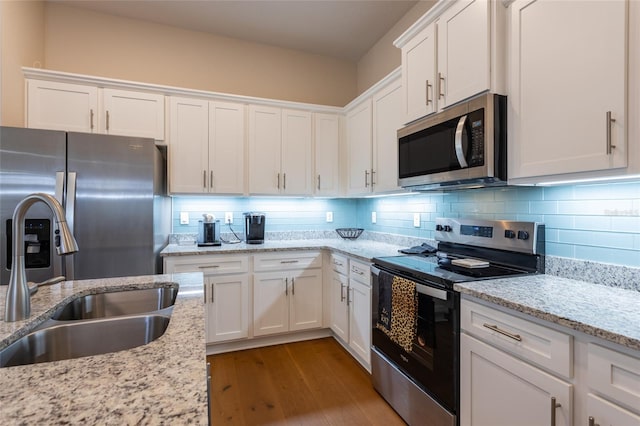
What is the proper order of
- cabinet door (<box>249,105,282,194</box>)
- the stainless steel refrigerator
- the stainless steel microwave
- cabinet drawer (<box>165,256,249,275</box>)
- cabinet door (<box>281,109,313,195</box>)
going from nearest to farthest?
the stainless steel microwave < the stainless steel refrigerator < cabinet drawer (<box>165,256,249,275</box>) < cabinet door (<box>249,105,282,194</box>) < cabinet door (<box>281,109,313,195</box>)

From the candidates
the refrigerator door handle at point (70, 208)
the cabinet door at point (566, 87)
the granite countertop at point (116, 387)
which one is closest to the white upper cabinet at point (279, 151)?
the refrigerator door handle at point (70, 208)

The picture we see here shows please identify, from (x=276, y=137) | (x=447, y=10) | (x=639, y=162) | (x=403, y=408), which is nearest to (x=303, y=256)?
(x=276, y=137)

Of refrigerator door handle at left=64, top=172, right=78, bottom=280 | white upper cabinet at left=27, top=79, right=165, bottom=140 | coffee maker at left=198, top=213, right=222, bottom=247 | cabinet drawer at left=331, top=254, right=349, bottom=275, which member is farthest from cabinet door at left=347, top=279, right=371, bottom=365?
white upper cabinet at left=27, top=79, right=165, bottom=140

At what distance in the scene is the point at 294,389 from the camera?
85.4 inches

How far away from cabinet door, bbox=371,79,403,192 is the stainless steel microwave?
0.26m

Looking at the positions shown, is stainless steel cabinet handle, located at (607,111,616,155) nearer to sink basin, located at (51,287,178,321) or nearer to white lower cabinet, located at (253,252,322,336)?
sink basin, located at (51,287,178,321)

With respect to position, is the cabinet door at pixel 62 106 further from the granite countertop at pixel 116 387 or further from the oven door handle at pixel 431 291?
the oven door handle at pixel 431 291

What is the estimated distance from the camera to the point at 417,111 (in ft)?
6.73

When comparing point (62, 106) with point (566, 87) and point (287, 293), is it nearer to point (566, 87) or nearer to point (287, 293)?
point (287, 293)

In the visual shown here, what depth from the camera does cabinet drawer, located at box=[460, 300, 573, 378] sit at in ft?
3.41

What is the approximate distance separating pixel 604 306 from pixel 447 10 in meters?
1.68

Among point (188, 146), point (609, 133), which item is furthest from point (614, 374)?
point (188, 146)

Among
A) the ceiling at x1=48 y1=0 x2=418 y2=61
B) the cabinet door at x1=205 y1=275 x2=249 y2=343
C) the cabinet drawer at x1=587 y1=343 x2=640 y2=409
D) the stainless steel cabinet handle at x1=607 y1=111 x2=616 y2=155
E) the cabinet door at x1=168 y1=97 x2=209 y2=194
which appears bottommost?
the cabinet door at x1=205 y1=275 x2=249 y2=343

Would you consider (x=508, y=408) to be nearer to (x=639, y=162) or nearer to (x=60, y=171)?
(x=639, y=162)
